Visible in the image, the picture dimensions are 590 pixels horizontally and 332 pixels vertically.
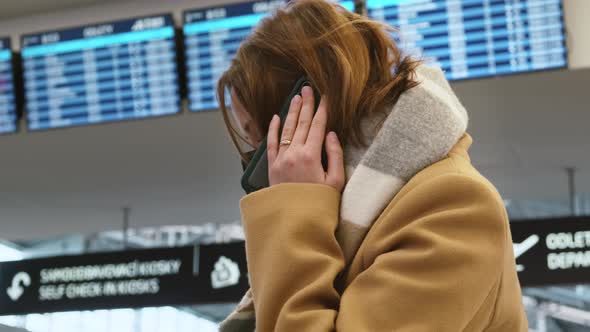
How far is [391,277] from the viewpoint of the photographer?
1071 millimetres

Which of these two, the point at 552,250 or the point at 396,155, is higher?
the point at 396,155

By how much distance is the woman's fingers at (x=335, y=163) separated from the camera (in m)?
1.21

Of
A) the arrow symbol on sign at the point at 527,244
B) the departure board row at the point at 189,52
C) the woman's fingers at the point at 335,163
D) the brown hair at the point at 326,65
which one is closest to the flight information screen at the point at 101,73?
the departure board row at the point at 189,52

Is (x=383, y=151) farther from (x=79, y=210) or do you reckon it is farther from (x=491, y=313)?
(x=79, y=210)

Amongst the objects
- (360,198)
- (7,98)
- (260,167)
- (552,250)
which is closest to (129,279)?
(7,98)

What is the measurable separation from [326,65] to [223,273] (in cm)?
369

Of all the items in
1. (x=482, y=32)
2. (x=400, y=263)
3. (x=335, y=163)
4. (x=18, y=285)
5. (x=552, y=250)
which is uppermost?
(x=482, y=32)

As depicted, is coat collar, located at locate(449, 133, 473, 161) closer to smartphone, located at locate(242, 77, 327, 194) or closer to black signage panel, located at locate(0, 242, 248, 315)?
smartphone, located at locate(242, 77, 327, 194)

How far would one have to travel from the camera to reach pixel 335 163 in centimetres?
121

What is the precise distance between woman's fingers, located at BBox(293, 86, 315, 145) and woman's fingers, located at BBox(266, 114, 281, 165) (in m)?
0.04

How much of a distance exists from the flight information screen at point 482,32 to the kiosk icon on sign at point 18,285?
8.19ft

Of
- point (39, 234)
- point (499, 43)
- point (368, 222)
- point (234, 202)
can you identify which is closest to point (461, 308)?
point (368, 222)

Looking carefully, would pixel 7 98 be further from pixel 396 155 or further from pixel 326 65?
pixel 396 155

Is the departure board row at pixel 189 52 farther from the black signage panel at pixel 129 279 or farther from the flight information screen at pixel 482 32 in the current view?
the black signage panel at pixel 129 279
